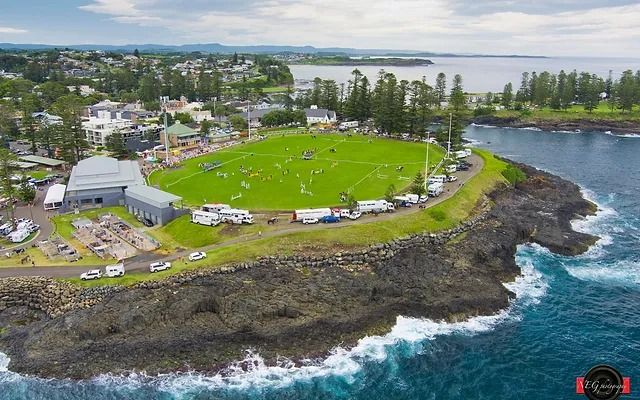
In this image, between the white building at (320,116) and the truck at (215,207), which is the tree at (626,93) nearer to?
the white building at (320,116)

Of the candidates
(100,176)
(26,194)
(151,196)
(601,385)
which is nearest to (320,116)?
(100,176)

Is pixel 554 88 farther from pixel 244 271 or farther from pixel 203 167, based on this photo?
pixel 244 271

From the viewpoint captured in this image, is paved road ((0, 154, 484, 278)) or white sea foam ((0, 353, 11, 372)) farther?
paved road ((0, 154, 484, 278))

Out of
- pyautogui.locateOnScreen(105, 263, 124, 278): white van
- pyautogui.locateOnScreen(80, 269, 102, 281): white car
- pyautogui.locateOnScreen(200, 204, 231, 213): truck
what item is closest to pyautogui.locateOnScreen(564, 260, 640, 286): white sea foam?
pyautogui.locateOnScreen(200, 204, 231, 213): truck

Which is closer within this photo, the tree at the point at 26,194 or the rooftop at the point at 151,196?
the rooftop at the point at 151,196

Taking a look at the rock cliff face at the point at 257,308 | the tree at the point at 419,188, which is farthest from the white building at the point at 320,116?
the rock cliff face at the point at 257,308

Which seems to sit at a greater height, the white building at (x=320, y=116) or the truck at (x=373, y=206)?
the white building at (x=320, y=116)

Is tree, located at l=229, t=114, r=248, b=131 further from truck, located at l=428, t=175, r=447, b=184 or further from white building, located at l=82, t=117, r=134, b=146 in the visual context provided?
truck, located at l=428, t=175, r=447, b=184

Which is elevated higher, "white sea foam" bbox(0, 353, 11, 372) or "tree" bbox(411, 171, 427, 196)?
"tree" bbox(411, 171, 427, 196)
